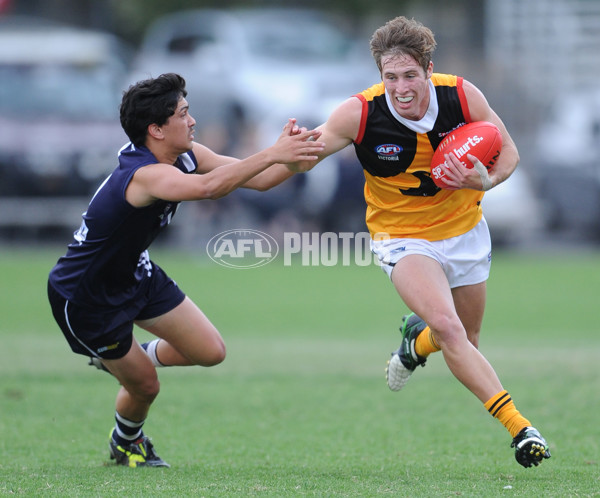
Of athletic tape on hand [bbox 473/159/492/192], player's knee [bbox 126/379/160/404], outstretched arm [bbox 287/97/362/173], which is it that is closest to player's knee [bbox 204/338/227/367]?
player's knee [bbox 126/379/160/404]

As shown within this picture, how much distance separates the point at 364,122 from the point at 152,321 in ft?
5.42

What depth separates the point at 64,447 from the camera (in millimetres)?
6465

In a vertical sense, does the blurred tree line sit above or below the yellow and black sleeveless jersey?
above

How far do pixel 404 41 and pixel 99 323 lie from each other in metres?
2.26

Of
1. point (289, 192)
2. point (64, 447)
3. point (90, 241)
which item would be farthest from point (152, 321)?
point (289, 192)

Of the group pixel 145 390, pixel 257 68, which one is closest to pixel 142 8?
pixel 257 68

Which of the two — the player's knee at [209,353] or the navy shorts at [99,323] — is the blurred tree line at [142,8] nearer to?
the player's knee at [209,353]

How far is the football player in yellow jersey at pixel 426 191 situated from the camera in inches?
217

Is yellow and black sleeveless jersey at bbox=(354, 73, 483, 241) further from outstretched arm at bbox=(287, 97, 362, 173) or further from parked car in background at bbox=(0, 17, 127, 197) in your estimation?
parked car in background at bbox=(0, 17, 127, 197)

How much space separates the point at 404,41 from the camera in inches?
221

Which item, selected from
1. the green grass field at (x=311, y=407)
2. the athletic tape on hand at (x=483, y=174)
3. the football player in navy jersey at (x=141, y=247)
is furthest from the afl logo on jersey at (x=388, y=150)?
the green grass field at (x=311, y=407)

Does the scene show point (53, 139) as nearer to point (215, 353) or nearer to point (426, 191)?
point (215, 353)

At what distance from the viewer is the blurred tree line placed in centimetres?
2750

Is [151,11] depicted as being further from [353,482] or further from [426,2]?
[353,482]
